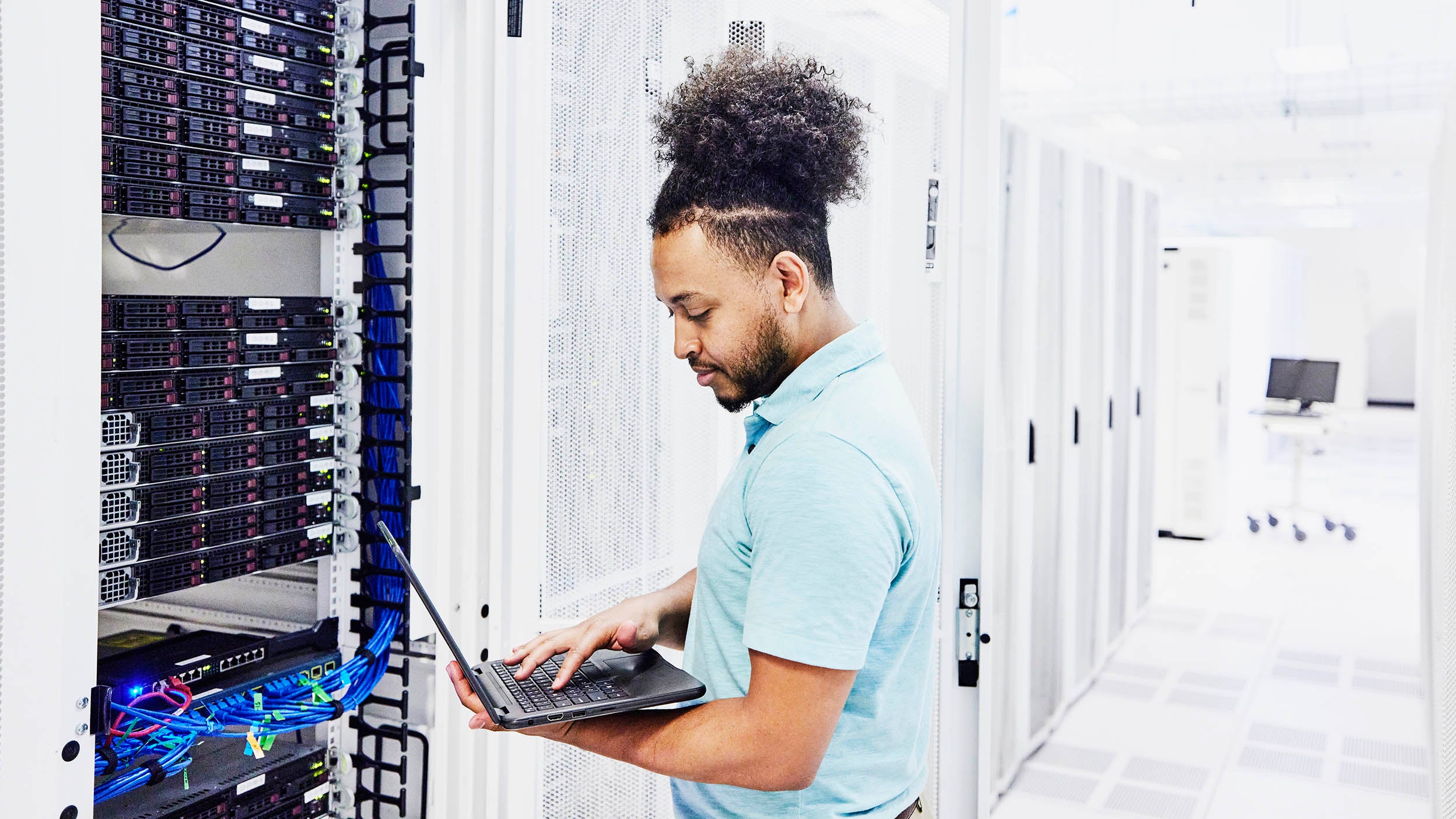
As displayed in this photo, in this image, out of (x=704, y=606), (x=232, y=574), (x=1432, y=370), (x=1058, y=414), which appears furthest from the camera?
(x=1058, y=414)

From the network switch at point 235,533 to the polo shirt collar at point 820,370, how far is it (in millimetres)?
952

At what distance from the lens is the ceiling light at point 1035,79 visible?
828 centimetres

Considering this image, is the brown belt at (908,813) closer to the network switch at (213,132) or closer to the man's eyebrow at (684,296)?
the man's eyebrow at (684,296)

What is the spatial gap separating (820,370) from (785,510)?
17cm

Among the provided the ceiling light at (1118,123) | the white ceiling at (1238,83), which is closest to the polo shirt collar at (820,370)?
the white ceiling at (1238,83)

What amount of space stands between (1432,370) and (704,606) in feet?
7.27

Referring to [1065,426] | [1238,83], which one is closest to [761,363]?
[1065,426]

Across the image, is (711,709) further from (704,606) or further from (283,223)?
(283,223)

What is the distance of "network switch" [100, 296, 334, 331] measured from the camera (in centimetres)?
148

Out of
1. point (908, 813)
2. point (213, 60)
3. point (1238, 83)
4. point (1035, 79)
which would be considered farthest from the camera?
point (1238, 83)

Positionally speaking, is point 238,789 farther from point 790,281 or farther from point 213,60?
point 790,281

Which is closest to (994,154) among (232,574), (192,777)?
(232,574)

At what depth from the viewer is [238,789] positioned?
5.43 feet

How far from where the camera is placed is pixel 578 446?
6.18 ft
